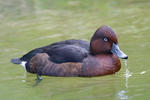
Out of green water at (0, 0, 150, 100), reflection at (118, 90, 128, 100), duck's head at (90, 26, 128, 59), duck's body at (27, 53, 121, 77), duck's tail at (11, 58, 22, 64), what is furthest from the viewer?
duck's tail at (11, 58, 22, 64)

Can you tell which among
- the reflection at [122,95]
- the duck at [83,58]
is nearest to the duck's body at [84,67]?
the duck at [83,58]

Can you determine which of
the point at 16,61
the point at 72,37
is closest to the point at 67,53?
the point at 16,61

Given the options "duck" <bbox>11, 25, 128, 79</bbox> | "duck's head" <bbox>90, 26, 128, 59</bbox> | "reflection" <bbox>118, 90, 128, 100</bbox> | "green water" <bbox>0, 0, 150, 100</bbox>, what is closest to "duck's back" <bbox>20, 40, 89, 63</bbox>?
"duck" <bbox>11, 25, 128, 79</bbox>

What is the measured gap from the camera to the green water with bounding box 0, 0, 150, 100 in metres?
6.28

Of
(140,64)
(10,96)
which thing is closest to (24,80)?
(10,96)

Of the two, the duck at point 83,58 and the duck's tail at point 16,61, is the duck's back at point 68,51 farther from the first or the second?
the duck's tail at point 16,61

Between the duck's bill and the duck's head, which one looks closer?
the duck's bill

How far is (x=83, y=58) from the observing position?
6.88 meters

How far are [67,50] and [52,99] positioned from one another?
4.23 feet

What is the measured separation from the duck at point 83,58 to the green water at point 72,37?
0.44ft

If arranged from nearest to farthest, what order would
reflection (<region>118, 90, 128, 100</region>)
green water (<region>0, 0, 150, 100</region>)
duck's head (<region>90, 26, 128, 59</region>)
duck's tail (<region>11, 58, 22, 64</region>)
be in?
reflection (<region>118, 90, 128, 100</region>) < green water (<region>0, 0, 150, 100</region>) < duck's head (<region>90, 26, 128, 59</region>) < duck's tail (<region>11, 58, 22, 64</region>)

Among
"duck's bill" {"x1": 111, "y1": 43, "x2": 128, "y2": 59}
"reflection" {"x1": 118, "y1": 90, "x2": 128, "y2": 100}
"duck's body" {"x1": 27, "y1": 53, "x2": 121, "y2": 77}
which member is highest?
"duck's bill" {"x1": 111, "y1": 43, "x2": 128, "y2": 59}

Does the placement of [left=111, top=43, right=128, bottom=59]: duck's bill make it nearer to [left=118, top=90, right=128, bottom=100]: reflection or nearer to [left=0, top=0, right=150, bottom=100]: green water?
[left=0, top=0, right=150, bottom=100]: green water

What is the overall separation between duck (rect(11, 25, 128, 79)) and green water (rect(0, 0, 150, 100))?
133 mm
